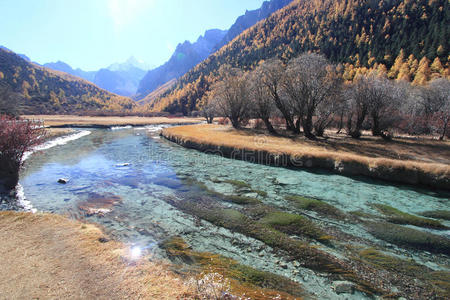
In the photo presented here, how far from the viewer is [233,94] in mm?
55031

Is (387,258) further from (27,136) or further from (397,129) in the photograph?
(397,129)

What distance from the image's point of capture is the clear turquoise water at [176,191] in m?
9.86

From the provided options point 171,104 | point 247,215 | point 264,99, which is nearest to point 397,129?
point 264,99

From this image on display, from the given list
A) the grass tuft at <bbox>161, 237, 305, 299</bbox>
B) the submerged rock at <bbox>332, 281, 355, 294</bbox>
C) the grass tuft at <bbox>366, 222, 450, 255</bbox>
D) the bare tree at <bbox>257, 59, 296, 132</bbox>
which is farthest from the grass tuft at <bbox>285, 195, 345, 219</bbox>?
the bare tree at <bbox>257, 59, 296, 132</bbox>

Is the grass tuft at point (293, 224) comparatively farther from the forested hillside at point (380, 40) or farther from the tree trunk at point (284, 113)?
the forested hillside at point (380, 40)

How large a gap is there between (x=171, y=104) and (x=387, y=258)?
202 meters

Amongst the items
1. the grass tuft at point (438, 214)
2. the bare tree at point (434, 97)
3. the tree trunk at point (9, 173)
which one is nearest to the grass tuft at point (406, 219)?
the grass tuft at point (438, 214)

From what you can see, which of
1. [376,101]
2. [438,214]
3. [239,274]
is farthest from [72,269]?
[376,101]

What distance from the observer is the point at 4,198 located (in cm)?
1368

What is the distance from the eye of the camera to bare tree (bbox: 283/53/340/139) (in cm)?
3331

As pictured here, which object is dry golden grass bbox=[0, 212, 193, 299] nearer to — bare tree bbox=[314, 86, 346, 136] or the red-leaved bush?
the red-leaved bush

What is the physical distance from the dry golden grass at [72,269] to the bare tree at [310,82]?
33578 mm

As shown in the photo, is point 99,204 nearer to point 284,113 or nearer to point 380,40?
point 284,113

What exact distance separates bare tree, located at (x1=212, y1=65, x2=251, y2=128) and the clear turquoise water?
3032 centimetres
